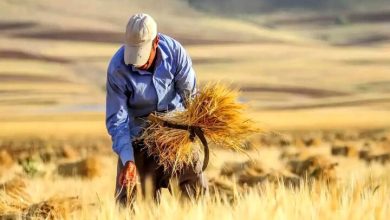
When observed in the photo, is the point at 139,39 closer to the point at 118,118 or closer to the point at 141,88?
the point at 141,88

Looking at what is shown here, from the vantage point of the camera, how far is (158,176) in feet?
31.0

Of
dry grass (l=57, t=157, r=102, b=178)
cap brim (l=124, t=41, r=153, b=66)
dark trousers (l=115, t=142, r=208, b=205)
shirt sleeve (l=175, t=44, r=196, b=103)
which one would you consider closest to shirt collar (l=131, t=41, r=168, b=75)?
shirt sleeve (l=175, t=44, r=196, b=103)

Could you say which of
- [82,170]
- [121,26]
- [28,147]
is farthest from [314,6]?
[82,170]

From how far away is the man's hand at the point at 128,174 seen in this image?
28.6 ft

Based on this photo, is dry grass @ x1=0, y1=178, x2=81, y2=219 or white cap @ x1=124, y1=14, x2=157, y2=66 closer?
white cap @ x1=124, y1=14, x2=157, y2=66

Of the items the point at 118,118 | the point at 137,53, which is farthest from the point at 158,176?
the point at 137,53

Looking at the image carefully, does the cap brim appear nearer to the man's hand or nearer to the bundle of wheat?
the bundle of wheat

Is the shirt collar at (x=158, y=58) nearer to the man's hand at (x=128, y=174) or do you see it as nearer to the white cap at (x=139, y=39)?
the white cap at (x=139, y=39)

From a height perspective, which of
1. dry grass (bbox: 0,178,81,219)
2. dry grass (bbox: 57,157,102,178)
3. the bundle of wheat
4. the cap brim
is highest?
the cap brim

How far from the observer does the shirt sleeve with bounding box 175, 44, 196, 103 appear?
9.01m

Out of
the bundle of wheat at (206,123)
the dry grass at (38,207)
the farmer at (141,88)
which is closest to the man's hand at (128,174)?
the farmer at (141,88)

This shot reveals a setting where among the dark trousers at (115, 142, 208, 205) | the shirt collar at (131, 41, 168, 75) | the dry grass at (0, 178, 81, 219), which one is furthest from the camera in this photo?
the dark trousers at (115, 142, 208, 205)

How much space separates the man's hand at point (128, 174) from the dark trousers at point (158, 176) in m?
0.31

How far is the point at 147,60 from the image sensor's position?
8781 millimetres
